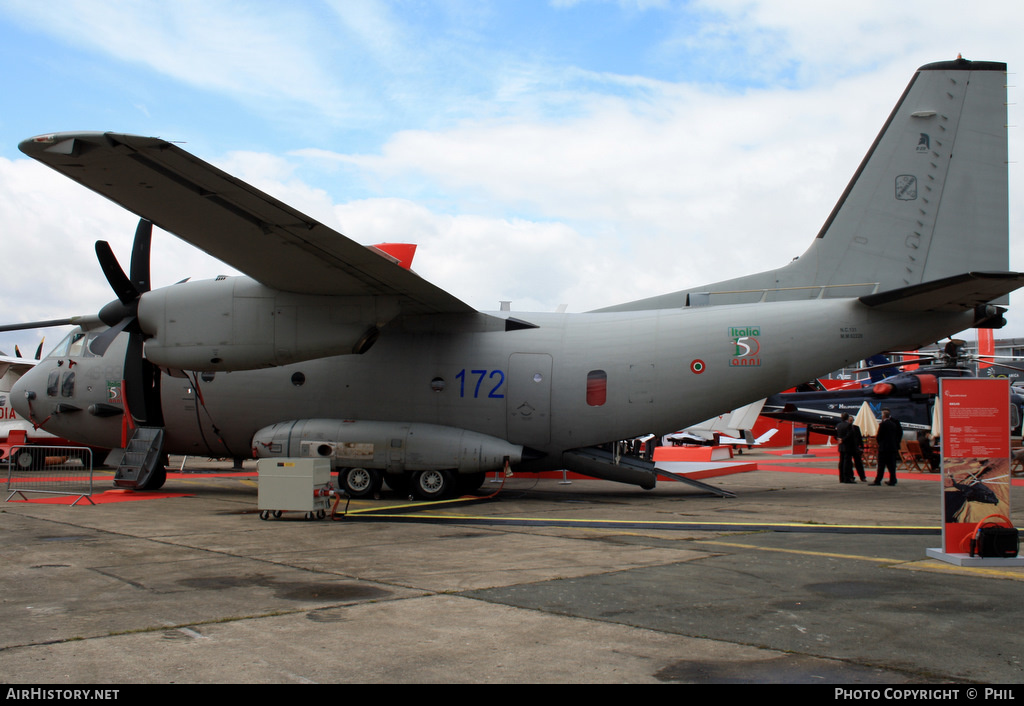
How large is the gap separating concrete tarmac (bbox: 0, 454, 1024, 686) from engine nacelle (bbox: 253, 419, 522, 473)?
2.52 m

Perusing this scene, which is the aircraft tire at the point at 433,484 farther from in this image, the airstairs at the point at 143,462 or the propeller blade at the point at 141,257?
the propeller blade at the point at 141,257

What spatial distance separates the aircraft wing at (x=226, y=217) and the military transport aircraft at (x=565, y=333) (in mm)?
93

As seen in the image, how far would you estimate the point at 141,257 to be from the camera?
52.7 feet

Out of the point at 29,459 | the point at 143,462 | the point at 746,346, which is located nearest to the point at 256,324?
the point at 143,462

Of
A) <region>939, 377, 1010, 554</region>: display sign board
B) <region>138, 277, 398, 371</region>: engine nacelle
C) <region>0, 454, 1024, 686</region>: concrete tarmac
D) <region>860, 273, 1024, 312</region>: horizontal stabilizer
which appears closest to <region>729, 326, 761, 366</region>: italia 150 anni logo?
<region>860, 273, 1024, 312</region>: horizontal stabilizer

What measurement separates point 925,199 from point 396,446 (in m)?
11.2

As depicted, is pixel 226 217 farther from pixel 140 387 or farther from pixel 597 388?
pixel 597 388

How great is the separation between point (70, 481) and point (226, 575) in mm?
15173

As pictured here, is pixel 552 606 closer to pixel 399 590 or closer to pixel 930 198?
pixel 399 590

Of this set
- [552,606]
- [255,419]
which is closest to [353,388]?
[255,419]

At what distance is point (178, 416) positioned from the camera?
16.8 metres

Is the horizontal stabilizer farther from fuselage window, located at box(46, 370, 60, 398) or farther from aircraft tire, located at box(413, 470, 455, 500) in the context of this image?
fuselage window, located at box(46, 370, 60, 398)

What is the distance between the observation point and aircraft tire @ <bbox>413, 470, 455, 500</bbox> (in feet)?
49.5

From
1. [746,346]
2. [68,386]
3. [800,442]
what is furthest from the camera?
[800,442]
